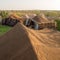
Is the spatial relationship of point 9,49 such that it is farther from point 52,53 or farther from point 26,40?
point 52,53

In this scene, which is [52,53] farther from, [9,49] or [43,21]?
[43,21]

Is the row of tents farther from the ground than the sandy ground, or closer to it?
closer to it

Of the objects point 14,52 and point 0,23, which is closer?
point 14,52

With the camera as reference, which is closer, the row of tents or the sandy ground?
the sandy ground

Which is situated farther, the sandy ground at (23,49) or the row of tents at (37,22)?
the row of tents at (37,22)

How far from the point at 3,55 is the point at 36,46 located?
141cm

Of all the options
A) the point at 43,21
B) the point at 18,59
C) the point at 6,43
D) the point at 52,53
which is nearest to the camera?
the point at 18,59

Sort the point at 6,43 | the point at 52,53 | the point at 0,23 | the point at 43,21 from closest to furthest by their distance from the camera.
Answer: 1. the point at 52,53
2. the point at 6,43
3. the point at 43,21
4. the point at 0,23

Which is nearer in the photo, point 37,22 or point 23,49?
point 23,49

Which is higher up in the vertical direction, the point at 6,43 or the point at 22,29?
the point at 22,29

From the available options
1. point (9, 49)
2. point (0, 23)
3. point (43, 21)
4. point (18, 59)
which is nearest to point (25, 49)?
point (18, 59)

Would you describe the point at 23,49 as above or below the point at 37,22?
above

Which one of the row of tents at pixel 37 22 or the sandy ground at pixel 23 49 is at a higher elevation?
the sandy ground at pixel 23 49

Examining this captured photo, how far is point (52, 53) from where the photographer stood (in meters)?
8.42
